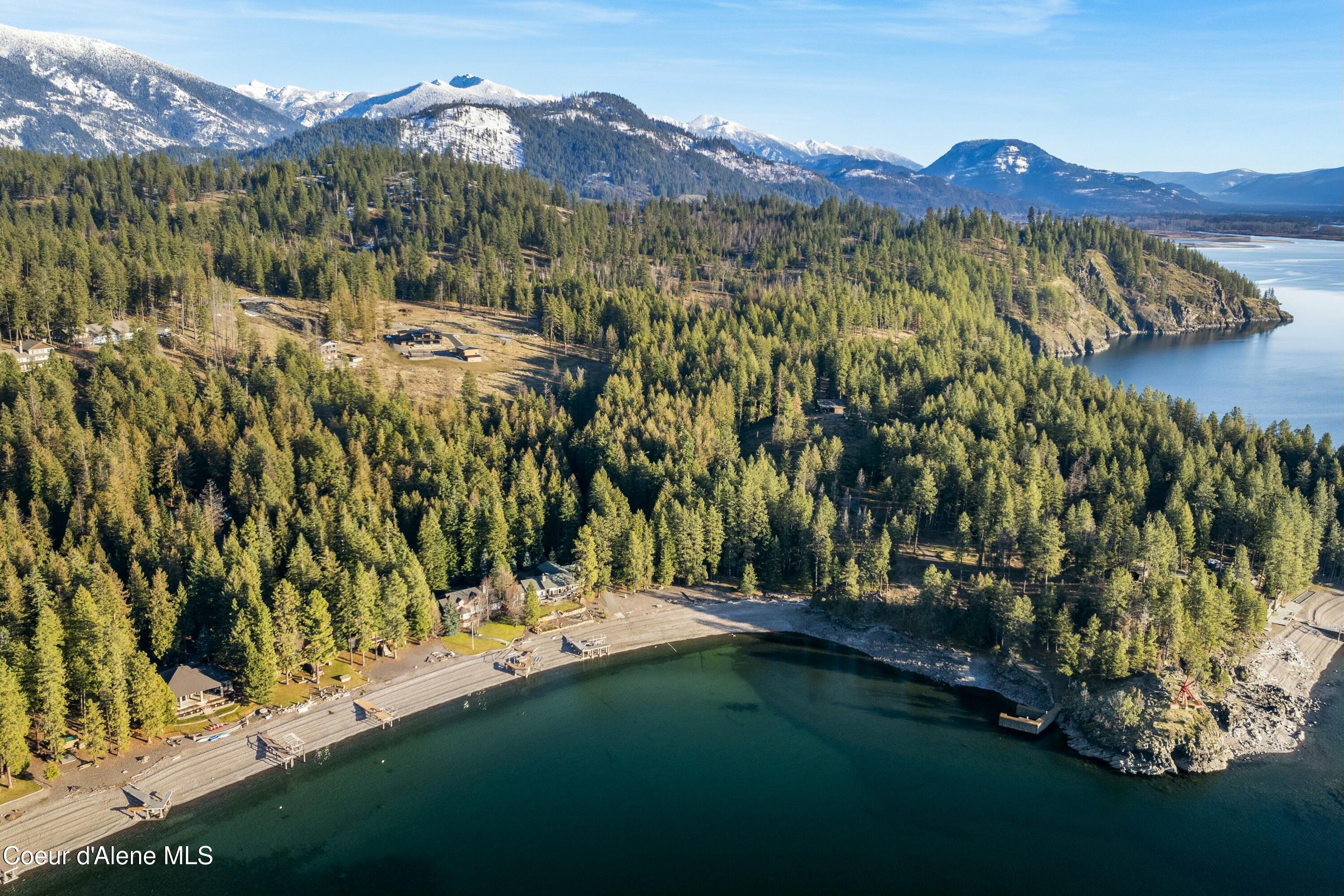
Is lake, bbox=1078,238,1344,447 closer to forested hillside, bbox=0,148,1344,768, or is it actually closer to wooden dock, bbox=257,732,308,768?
forested hillside, bbox=0,148,1344,768

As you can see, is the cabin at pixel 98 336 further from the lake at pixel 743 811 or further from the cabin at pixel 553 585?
the lake at pixel 743 811

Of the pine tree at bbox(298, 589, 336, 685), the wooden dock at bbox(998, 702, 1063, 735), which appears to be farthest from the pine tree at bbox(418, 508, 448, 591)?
the wooden dock at bbox(998, 702, 1063, 735)

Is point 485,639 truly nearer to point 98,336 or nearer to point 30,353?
point 30,353

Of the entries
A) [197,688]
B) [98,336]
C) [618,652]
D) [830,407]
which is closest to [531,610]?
[618,652]

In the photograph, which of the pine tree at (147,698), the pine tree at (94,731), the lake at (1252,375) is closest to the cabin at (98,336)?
the pine tree at (147,698)

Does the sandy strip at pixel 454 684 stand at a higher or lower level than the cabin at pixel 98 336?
lower

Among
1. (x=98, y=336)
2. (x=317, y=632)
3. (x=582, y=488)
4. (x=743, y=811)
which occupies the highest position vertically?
(x=98, y=336)

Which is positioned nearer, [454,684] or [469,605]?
[454,684]
